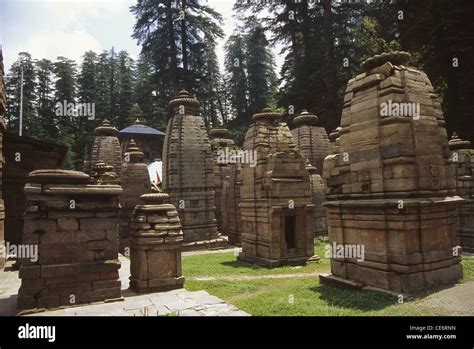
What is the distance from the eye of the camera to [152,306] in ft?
21.3

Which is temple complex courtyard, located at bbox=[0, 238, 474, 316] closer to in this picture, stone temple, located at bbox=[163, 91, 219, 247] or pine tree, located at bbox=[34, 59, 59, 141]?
stone temple, located at bbox=[163, 91, 219, 247]

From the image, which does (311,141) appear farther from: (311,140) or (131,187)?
(131,187)

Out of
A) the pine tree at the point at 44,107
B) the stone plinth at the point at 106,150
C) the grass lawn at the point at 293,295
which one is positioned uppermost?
the pine tree at the point at 44,107

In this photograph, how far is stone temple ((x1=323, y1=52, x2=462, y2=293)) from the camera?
7219mm

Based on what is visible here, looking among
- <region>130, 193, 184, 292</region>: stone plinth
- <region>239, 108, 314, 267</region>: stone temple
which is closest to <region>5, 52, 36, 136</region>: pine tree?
<region>239, 108, 314, 267</region>: stone temple

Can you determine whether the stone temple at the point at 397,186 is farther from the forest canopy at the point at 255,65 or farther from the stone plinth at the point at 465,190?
the forest canopy at the point at 255,65

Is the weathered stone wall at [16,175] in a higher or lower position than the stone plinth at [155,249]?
higher

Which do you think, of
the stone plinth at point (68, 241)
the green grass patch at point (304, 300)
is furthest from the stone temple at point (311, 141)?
the stone plinth at point (68, 241)

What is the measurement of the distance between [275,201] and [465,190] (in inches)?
295

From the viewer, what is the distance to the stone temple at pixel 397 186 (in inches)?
284

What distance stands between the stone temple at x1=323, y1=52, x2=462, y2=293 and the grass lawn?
71 centimetres

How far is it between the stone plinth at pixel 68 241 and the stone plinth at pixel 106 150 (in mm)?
17910

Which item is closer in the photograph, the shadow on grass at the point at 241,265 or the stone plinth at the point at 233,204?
the shadow on grass at the point at 241,265

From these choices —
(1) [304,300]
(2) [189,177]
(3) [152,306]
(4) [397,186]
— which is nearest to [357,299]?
(1) [304,300]
